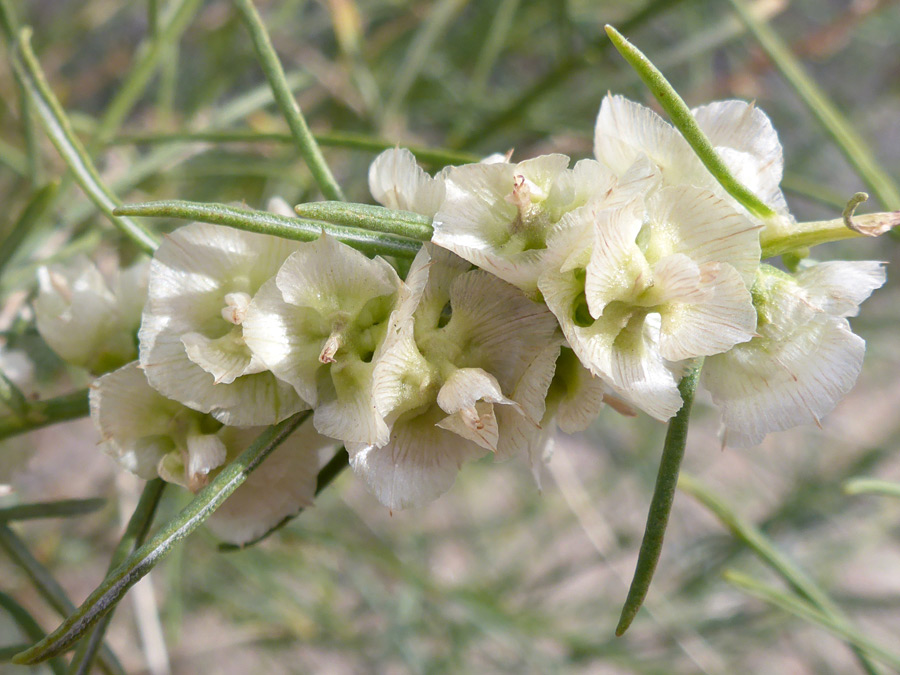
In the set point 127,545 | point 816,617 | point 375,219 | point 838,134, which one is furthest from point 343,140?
point 816,617

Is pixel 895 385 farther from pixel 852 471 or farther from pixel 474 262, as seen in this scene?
pixel 474 262

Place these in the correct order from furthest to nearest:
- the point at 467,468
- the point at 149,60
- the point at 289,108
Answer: the point at 467,468, the point at 149,60, the point at 289,108

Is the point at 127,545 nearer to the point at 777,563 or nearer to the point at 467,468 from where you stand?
the point at 777,563

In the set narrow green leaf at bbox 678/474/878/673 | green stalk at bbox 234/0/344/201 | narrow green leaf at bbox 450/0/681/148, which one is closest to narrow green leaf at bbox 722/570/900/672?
narrow green leaf at bbox 678/474/878/673

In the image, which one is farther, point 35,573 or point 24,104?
point 24,104

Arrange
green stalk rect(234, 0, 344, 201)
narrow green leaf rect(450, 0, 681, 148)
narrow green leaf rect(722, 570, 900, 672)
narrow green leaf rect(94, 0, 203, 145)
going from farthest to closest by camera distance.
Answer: narrow green leaf rect(450, 0, 681, 148) → narrow green leaf rect(94, 0, 203, 145) → narrow green leaf rect(722, 570, 900, 672) → green stalk rect(234, 0, 344, 201)

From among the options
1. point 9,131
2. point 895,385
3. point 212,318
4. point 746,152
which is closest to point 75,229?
point 212,318

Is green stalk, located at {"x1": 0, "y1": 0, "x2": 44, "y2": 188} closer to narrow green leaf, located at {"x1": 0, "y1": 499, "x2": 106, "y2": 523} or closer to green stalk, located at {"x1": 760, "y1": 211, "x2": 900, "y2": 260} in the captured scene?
narrow green leaf, located at {"x1": 0, "y1": 499, "x2": 106, "y2": 523}
